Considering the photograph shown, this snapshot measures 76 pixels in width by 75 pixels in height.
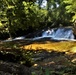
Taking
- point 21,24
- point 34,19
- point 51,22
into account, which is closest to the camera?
point 21,24

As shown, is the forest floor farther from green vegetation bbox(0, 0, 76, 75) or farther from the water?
the water

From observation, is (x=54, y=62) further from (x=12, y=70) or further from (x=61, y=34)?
(x=61, y=34)

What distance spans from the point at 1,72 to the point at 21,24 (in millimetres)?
19134

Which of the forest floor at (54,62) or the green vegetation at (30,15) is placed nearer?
the forest floor at (54,62)

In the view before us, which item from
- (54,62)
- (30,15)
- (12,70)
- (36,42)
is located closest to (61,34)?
(30,15)

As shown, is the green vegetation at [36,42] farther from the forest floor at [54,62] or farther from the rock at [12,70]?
the rock at [12,70]

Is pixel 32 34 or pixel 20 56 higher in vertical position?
pixel 20 56

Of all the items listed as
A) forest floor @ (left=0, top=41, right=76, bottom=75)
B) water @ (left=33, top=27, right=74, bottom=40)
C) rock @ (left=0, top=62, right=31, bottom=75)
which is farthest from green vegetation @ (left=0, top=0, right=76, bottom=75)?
water @ (left=33, top=27, right=74, bottom=40)

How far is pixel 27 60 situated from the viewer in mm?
8898

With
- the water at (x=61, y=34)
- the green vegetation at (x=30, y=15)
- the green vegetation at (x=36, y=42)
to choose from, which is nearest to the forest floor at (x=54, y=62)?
the green vegetation at (x=36, y=42)

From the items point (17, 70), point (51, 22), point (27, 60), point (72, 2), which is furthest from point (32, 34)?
point (17, 70)

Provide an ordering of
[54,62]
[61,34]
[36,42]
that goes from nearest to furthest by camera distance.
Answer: [54,62]
[36,42]
[61,34]

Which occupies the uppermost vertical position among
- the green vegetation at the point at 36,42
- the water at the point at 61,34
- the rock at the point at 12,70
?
the rock at the point at 12,70

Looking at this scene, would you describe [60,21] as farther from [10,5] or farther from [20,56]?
[20,56]
